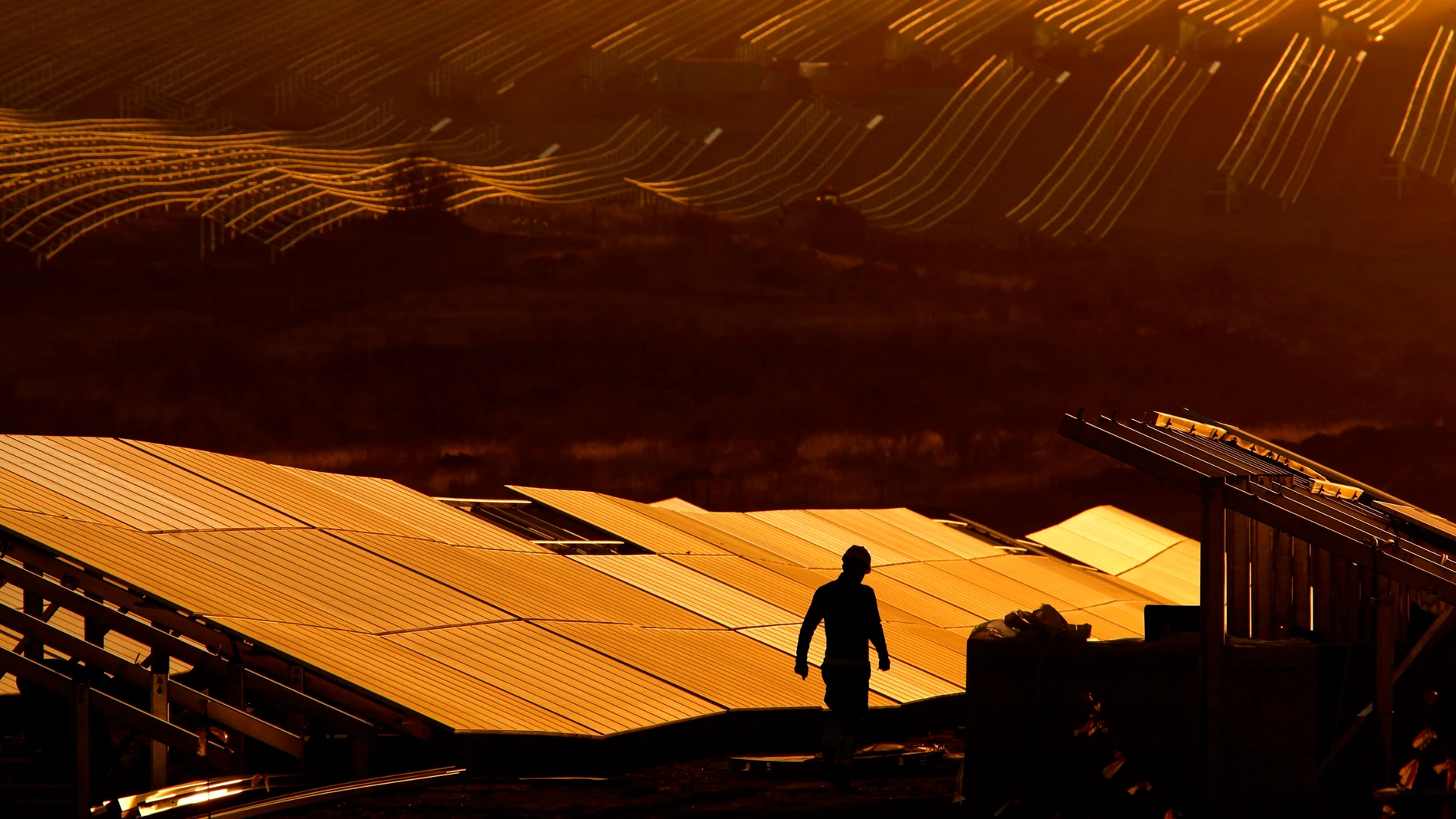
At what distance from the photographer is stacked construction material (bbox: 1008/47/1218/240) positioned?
229 ft

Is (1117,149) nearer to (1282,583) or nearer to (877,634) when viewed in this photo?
(1282,583)

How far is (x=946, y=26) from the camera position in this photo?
82.9 m

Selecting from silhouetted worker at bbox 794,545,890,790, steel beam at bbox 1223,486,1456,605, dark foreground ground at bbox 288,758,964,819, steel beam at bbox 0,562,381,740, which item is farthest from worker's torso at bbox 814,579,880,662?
steel beam at bbox 0,562,381,740

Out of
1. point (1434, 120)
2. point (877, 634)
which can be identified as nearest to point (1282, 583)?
point (877, 634)

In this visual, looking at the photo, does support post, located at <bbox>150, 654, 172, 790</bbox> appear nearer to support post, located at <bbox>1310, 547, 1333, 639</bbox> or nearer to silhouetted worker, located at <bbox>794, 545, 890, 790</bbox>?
silhouetted worker, located at <bbox>794, 545, 890, 790</bbox>

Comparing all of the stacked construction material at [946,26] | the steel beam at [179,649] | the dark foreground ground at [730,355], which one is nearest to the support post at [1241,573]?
the steel beam at [179,649]

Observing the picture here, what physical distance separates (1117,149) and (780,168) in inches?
563

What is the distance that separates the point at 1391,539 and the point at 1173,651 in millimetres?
2108

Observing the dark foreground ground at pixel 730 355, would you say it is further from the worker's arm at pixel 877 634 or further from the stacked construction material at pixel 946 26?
the worker's arm at pixel 877 634

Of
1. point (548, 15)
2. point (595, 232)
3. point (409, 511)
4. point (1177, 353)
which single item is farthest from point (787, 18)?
point (409, 511)

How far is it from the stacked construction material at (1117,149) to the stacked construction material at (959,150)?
2.63 m

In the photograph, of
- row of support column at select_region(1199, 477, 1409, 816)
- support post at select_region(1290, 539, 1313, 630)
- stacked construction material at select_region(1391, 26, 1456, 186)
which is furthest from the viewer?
stacked construction material at select_region(1391, 26, 1456, 186)

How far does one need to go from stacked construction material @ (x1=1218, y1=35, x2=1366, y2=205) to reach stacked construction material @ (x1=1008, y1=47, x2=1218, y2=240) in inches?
122

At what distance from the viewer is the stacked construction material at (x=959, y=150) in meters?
70.1
